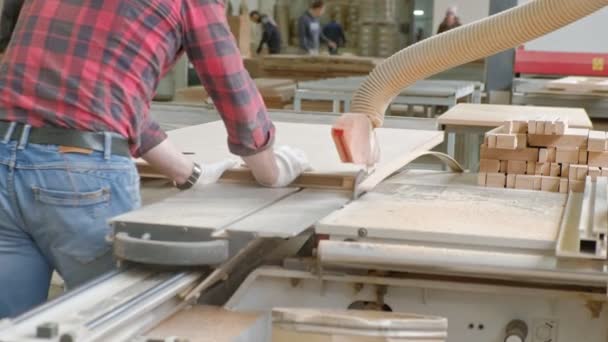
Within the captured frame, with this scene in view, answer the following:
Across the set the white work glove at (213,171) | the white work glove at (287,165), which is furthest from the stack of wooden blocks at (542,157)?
the white work glove at (213,171)

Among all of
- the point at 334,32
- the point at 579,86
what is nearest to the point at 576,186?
the point at 579,86

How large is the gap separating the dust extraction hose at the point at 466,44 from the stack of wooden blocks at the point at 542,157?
10.4 inches

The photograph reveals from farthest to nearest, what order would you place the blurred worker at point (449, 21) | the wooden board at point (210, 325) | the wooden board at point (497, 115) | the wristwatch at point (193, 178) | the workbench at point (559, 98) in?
the blurred worker at point (449, 21) → the workbench at point (559, 98) → the wooden board at point (497, 115) → the wristwatch at point (193, 178) → the wooden board at point (210, 325)

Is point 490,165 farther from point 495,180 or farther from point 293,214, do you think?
point 293,214

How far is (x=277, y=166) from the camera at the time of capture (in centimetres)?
230

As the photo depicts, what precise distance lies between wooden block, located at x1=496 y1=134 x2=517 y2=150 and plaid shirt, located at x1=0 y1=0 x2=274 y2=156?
0.81 metres

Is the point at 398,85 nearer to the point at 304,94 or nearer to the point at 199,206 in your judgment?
the point at 199,206

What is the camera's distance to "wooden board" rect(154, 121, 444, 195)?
2507 mm

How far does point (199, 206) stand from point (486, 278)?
66cm

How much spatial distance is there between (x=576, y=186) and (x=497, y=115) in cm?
104

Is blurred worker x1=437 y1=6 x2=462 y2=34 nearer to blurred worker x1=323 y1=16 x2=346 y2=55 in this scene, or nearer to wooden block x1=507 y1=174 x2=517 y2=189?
blurred worker x1=323 y1=16 x2=346 y2=55

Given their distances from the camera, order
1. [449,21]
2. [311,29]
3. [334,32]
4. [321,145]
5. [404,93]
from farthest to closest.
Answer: [334,32], [311,29], [449,21], [404,93], [321,145]

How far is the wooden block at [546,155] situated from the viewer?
8.18 ft

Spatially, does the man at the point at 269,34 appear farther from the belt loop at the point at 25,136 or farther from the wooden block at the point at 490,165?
the belt loop at the point at 25,136
